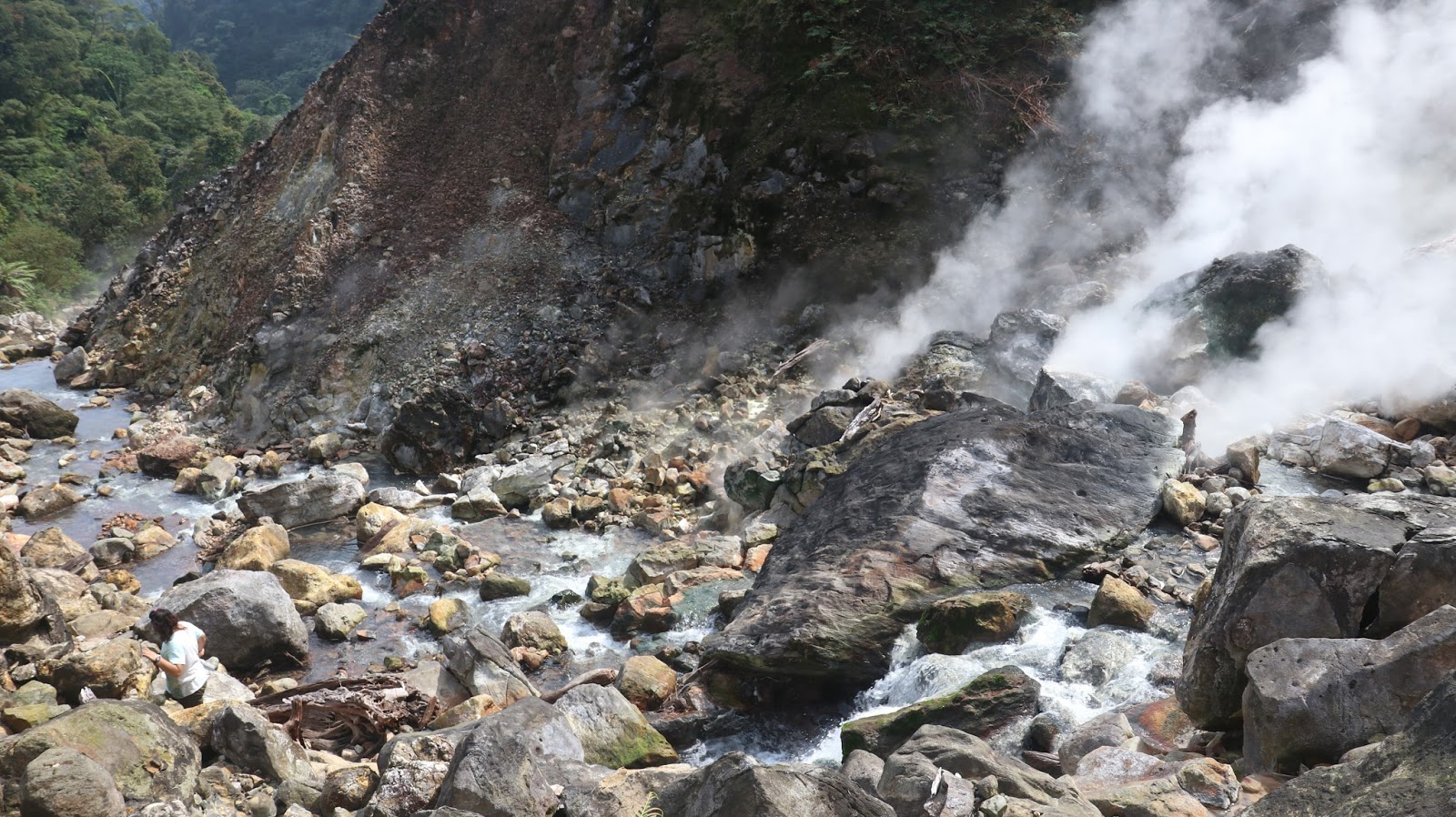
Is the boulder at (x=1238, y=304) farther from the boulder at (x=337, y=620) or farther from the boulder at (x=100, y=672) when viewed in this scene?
the boulder at (x=100, y=672)

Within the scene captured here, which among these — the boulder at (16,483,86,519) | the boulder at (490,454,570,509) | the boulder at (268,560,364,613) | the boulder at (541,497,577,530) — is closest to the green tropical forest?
the boulder at (16,483,86,519)

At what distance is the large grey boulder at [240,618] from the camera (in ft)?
26.3

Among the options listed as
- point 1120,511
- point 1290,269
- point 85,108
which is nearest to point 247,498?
point 1120,511

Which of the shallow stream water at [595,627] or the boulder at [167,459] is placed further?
the boulder at [167,459]

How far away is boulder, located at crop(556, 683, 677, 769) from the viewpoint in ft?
19.7

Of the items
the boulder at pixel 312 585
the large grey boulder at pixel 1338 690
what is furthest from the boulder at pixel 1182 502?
the boulder at pixel 312 585

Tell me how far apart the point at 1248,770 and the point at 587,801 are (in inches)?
119

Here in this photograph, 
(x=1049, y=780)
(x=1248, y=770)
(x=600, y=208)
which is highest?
(x=600, y=208)

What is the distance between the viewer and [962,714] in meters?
5.62

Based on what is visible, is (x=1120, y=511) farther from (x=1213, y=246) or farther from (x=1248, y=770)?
(x=1213, y=246)

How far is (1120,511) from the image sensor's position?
8.03 metres

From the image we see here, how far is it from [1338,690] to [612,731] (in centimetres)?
398

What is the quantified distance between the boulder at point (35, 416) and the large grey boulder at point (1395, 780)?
742 inches

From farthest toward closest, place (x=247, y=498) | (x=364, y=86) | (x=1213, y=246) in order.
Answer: (x=364, y=86), (x=1213, y=246), (x=247, y=498)
